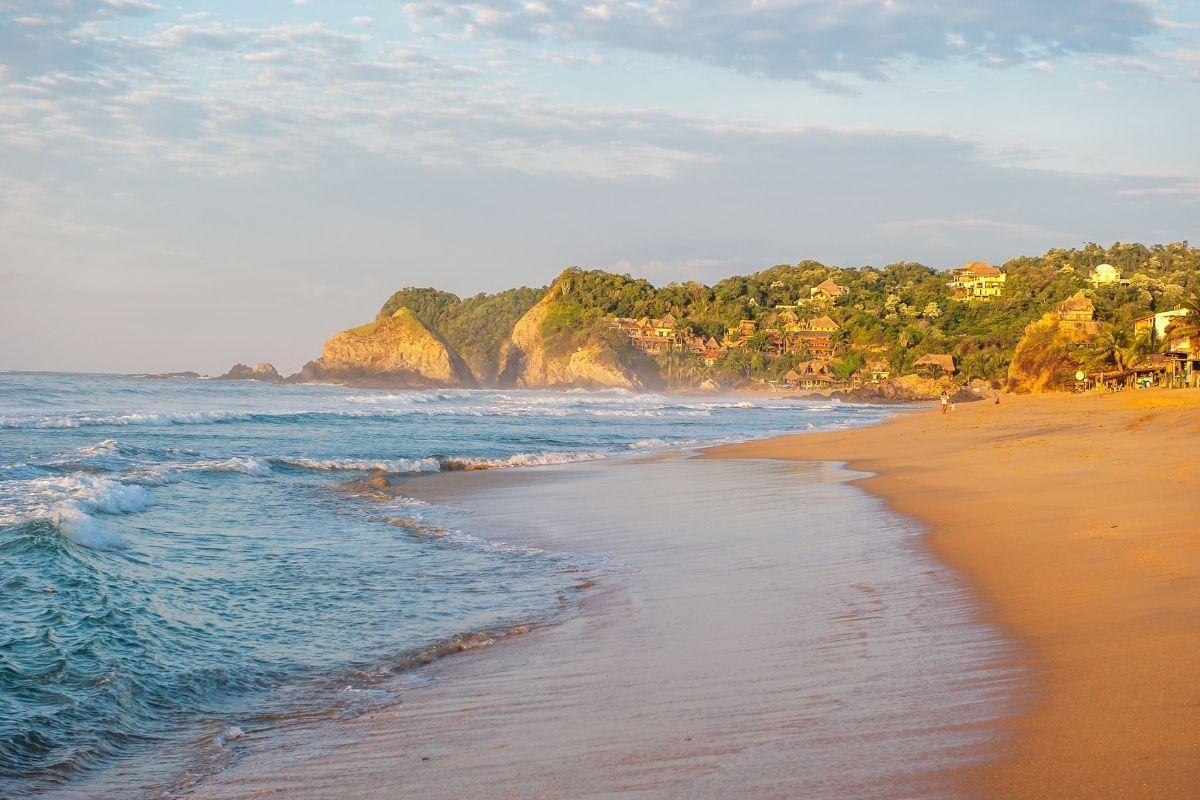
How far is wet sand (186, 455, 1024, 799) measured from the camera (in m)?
4.03

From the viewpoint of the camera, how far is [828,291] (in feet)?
471

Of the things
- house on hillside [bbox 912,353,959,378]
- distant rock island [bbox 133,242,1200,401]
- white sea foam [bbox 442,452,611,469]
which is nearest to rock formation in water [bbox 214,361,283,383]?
distant rock island [bbox 133,242,1200,401]

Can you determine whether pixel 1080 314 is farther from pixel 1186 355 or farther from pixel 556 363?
pixel 556 363

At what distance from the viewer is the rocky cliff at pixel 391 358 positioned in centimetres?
13688

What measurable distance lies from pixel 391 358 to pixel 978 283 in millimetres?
81626

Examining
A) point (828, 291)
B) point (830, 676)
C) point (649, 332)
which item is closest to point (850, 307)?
point (828, 291)

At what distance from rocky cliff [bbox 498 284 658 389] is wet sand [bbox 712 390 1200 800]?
106 metres

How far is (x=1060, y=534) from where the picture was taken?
30.4 ft

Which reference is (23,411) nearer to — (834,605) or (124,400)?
(124,400)

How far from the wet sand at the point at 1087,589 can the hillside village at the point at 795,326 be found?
59.2 m

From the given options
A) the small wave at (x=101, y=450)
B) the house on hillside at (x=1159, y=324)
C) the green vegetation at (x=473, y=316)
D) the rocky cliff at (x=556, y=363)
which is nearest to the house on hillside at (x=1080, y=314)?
the house on hillside at (x=1159, y=324)

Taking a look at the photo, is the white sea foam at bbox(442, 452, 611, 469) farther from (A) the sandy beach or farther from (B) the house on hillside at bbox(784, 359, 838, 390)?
(B) the house on hillside at bbox(784, 359, 838, 390)

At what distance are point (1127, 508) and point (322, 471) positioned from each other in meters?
15.6

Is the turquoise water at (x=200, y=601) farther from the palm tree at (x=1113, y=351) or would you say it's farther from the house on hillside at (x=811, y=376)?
the house on hillside at (x=811, y=376)
